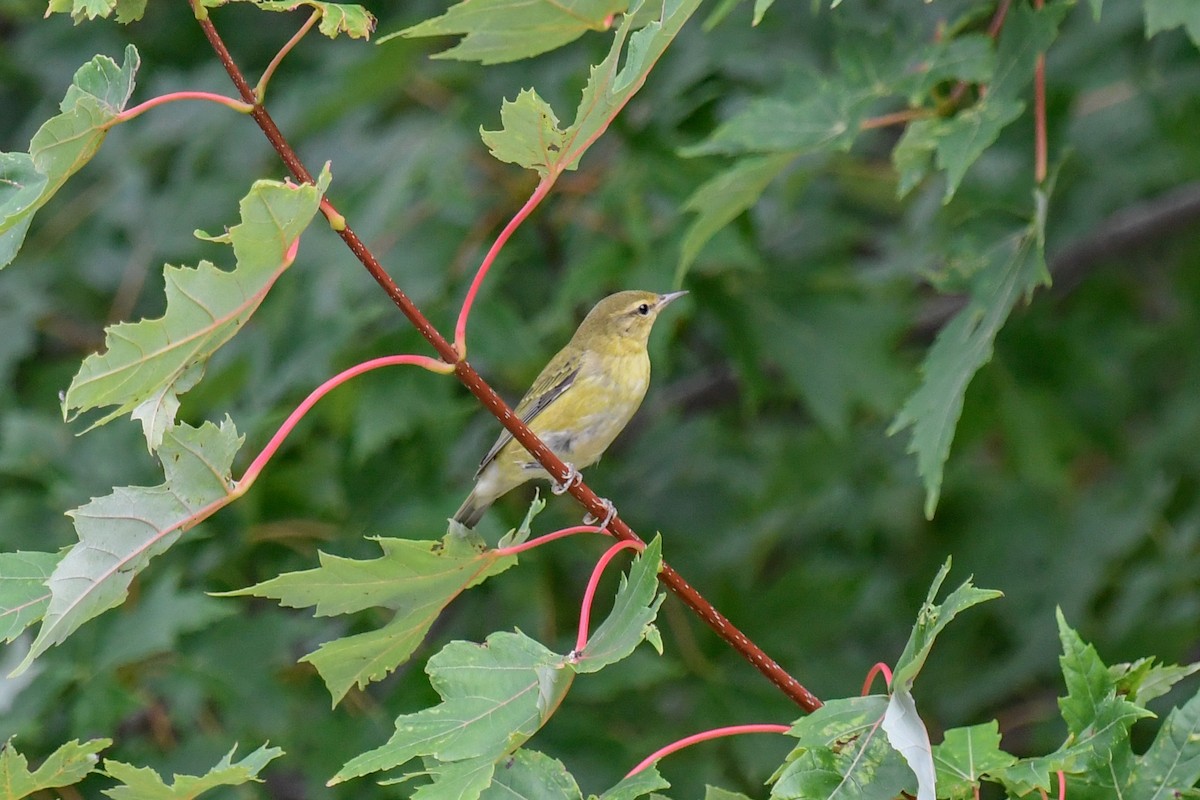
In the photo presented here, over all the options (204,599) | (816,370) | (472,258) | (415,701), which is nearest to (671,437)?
(816,370)

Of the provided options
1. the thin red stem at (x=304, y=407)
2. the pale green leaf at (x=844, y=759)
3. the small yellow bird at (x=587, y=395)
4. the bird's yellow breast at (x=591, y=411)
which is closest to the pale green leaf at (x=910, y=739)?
the pale green leaf at (x=844, y=759)

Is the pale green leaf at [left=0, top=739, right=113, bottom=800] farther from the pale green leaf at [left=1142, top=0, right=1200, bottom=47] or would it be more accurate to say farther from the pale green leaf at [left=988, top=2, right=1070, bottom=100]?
the pale green leaf at [left=1142, top=0, right=1200, bottom=47]

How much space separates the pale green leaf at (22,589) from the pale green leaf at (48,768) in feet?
0.88

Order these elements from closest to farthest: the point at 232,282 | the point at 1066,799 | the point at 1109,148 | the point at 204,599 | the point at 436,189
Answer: the point at 232,282 < the point at 1066,799 < the point at 204,599 < the point at 436,189 < the point at 1109,148

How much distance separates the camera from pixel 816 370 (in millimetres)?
5402

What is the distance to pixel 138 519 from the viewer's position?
2.33 m

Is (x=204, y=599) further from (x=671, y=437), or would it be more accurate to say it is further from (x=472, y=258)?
(x=671, y=437)

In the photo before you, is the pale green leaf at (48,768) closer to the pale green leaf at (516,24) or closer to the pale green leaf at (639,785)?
the pale green leaf at (639,785)

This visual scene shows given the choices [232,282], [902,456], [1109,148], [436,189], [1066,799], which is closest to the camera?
[232,282]

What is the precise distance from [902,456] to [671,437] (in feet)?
3.99

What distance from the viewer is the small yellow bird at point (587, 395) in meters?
4.48

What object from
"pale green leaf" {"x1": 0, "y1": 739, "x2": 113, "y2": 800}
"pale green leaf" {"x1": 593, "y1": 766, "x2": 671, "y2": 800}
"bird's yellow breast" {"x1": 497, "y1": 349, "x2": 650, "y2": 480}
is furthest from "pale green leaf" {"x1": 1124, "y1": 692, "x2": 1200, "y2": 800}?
"bird's yellow breast" {"x1": 497, "y1": 349, "x2": 650, "y2": 480}

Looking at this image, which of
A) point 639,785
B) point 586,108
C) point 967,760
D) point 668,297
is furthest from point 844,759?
point 668,297

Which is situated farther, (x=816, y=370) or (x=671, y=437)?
(x=671, y=437)
